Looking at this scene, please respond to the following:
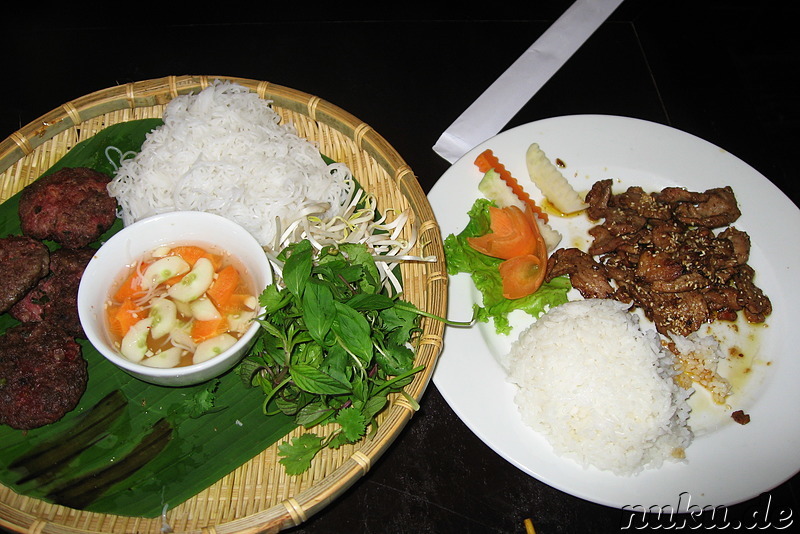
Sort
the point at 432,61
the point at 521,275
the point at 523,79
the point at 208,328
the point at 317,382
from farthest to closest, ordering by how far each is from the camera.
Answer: the point at 432,61, the point at 523,79, the point at 521,275, the point at 208,328, the point at 317,382

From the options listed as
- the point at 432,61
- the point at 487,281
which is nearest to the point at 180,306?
the point at 487,281

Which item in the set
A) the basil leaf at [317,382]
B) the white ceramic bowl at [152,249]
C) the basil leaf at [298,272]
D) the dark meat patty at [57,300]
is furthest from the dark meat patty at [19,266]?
the basil leaf at [317,382]

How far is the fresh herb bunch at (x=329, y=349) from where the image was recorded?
2.44m

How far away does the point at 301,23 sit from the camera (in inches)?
187

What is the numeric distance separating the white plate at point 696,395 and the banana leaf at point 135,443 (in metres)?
1.05

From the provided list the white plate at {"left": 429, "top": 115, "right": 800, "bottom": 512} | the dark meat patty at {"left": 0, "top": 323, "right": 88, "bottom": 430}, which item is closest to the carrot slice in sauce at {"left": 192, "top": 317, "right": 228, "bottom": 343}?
the dark meat patty at {"left": 0, "top": 323, "right": 88, "bottom": 430}

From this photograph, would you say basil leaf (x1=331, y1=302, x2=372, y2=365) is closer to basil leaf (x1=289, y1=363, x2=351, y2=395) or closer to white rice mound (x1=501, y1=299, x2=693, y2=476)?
basil leaf (x1=289, y1=363, x2=351, y2=395)

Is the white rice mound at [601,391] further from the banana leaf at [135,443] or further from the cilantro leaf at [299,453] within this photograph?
the banana leaf at [135,443]

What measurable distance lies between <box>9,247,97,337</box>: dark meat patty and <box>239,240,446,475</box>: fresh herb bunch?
0.96 metres

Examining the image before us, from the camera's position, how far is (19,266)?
278cm

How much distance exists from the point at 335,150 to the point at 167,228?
111cm

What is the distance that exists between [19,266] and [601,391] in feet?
10.1

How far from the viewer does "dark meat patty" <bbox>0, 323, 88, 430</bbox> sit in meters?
2.58

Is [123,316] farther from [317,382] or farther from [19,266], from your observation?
[317,382]
